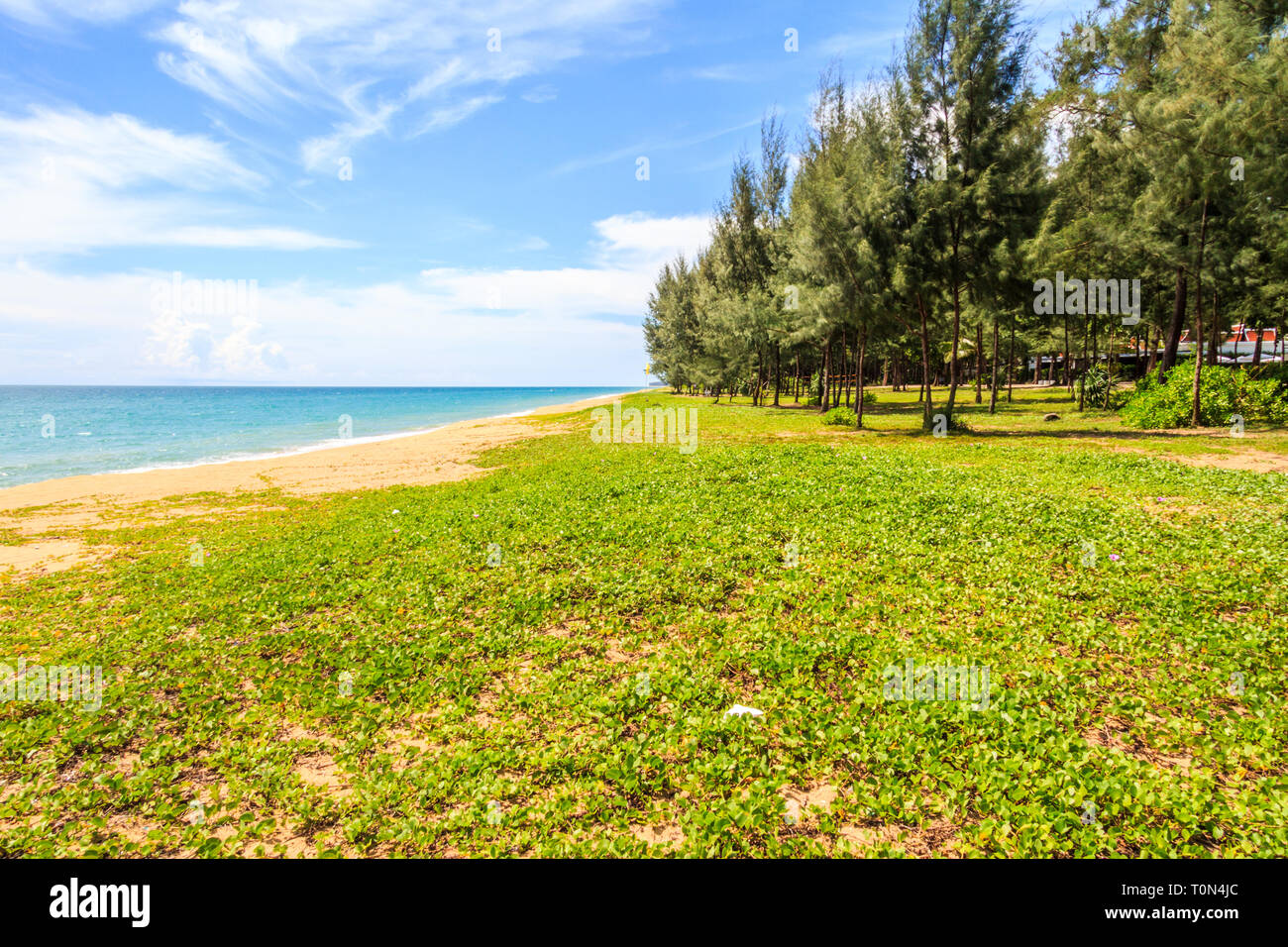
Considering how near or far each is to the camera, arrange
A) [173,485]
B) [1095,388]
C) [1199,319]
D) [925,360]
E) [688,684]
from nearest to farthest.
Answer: [688,684] → [1199,319] → [173,485] → [925,360] → [1095,388]

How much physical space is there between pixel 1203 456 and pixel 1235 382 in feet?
35.7

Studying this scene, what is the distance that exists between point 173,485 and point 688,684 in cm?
2488

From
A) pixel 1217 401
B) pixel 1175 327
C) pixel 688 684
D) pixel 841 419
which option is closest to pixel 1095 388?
pixel 1175 327

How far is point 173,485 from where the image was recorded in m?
22.0

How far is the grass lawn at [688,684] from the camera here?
430 cm

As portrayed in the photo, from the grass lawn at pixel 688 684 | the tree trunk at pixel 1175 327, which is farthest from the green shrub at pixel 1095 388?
the grass lawn at pixel 688 684

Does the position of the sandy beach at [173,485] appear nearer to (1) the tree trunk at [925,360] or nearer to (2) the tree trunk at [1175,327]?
(1) the tree trunk at [925,360]

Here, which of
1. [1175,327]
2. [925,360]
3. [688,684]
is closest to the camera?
[688,684]

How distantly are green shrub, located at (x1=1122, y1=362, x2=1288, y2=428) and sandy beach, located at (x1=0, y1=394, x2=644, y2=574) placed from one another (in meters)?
27.7

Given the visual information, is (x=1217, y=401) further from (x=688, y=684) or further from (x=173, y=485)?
(x=173, y=485)

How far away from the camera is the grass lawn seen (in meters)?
4.30

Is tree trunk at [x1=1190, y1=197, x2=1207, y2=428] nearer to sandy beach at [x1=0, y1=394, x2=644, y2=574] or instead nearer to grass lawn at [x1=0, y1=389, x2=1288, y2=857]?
grass lawn at [x1=0, y1=389, x2=1288, y2=857]

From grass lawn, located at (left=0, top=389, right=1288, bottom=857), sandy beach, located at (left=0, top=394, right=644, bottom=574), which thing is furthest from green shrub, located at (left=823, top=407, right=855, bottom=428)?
grass lawn, located at (left=0, top=389, right=1288, bottom=857)

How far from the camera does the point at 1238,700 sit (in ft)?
17.7
